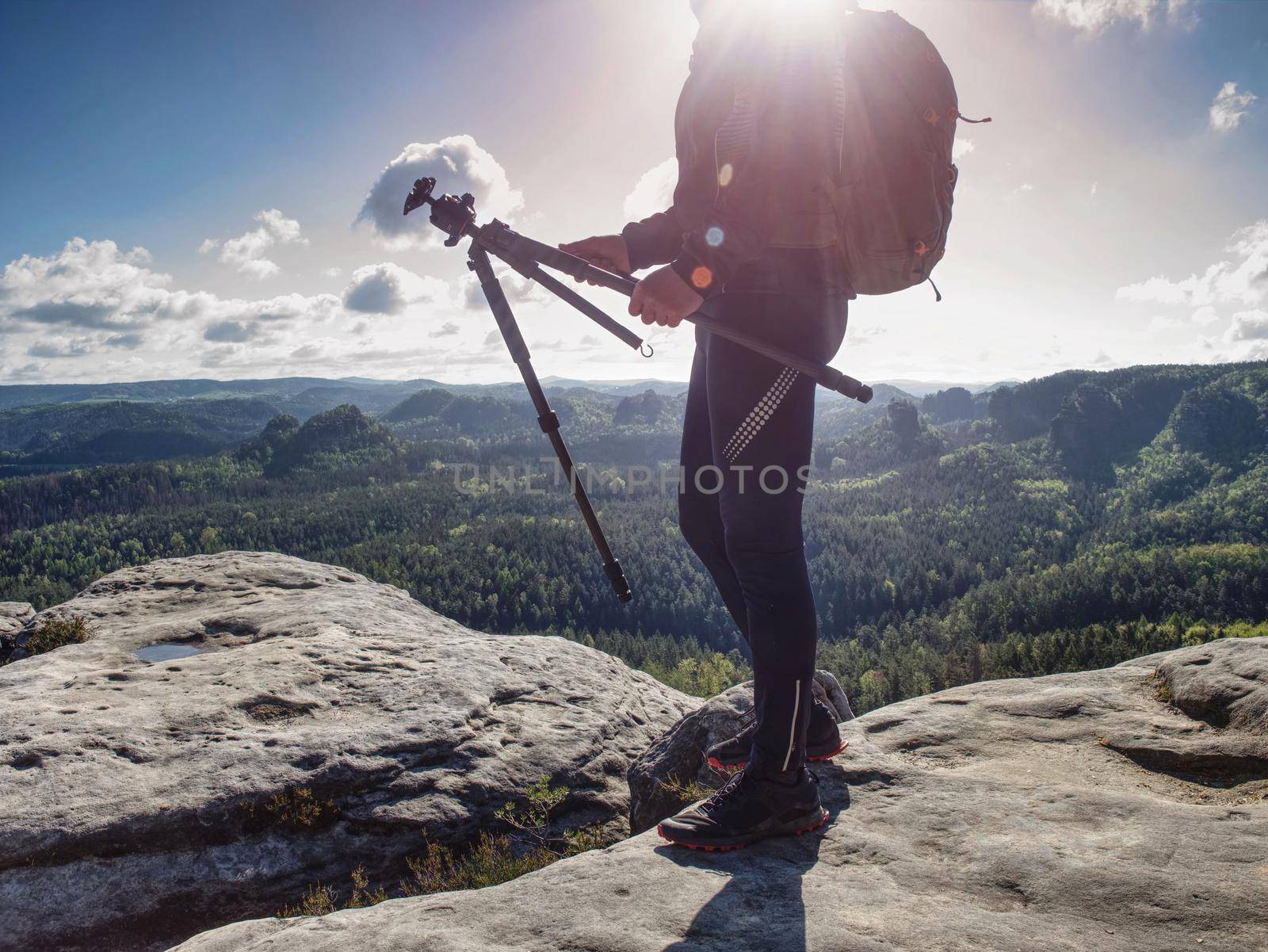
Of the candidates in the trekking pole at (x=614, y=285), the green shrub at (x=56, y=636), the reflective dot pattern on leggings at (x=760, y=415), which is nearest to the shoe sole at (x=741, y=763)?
the reflective dot pattern on leggings at (x=760, y=415)

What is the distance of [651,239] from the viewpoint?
4152 mm

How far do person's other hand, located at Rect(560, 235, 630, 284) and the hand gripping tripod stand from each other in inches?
3.5

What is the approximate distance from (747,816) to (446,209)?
4.29m

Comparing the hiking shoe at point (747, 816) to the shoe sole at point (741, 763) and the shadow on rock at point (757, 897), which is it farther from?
the shoe sole at point (741, 763)

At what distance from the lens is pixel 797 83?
341 cm

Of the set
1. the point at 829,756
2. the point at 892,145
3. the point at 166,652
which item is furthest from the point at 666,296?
the point at 166,652

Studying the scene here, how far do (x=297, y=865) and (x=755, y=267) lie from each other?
6.04 metres

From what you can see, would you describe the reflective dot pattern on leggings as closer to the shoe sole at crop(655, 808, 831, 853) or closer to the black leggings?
the black leggings

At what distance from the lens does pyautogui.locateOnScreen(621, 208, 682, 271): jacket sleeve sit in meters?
4.15

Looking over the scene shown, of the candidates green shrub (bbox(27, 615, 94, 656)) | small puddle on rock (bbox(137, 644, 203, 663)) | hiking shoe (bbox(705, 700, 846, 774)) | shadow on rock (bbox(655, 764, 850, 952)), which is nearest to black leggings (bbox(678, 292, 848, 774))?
shadow on rock (bbox(655, 764, 850, 952))

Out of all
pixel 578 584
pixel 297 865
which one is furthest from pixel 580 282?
pixel 578 584

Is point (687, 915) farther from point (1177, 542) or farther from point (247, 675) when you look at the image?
point (1177, 542)

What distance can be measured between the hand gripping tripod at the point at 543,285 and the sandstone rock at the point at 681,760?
6.09ft

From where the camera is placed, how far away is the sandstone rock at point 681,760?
19.3 feet
